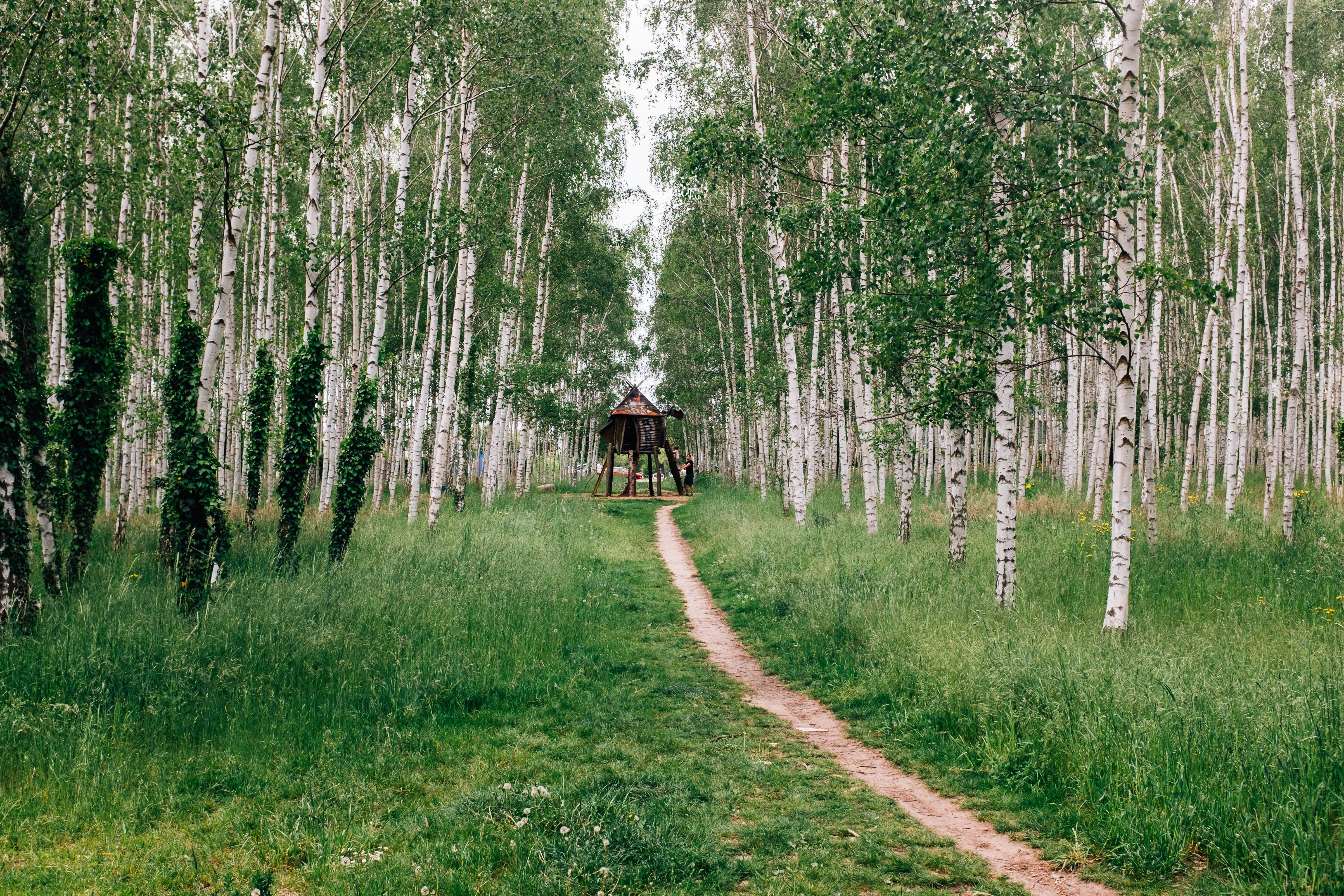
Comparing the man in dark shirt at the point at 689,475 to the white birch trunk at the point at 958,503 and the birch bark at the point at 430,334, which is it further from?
the white birch trunk at the point at 958,503

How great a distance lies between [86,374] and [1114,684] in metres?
10.3

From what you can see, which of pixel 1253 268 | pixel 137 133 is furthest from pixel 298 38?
pixel 1253 268

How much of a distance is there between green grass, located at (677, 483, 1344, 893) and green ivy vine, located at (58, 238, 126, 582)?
7934 mm

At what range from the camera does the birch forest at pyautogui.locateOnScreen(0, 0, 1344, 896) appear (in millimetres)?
4109

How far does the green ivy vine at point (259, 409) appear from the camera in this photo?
10.4 m

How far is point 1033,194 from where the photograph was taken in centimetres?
675

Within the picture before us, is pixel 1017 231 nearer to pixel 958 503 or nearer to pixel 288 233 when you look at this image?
pixel 958 503

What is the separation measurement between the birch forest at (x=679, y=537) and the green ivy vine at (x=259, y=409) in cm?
8

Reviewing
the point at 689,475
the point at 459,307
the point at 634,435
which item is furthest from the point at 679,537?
the point at 689,475

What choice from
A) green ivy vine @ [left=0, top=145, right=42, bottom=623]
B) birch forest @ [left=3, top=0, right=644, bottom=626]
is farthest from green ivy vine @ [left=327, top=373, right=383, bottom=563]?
green ivy vine @ [left=0, top=145, right=42, bottom=623]

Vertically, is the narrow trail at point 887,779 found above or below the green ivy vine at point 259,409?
below

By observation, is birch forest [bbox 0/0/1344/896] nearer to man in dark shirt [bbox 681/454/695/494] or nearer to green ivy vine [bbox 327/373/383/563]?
green ivy vine [bbox 327/373/383/563]

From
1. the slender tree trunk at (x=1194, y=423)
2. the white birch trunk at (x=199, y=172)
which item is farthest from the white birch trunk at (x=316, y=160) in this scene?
the slender tree trunk at (x=1194, y=423)

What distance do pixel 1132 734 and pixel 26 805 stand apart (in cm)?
665
